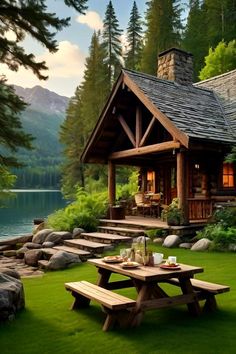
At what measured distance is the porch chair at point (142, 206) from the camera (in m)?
18.7

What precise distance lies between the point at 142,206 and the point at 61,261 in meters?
8.55

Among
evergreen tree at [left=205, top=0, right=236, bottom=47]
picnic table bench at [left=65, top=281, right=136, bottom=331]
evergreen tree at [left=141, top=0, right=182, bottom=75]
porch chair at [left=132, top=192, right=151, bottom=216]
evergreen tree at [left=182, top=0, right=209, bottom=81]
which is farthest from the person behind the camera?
evergreen tree at [left=141, top=0, right=182, bottom=75]

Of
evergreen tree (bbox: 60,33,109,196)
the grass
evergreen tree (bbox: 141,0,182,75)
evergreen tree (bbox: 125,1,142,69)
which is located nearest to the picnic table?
the grass

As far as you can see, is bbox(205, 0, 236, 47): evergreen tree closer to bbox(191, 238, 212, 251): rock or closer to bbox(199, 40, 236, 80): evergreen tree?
bbox(199, 40, 236, 80): evergreen tree

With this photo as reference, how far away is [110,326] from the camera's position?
5.46 meters

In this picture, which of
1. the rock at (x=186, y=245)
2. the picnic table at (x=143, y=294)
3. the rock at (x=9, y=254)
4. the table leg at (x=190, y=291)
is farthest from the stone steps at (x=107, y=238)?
the table leg at (x=190, y=291)

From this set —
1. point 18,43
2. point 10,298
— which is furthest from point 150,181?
point 10,298

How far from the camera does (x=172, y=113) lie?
14.7 metres

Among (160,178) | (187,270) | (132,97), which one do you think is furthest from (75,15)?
(160,178)

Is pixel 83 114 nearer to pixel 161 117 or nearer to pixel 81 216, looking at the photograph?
pixel 81 216

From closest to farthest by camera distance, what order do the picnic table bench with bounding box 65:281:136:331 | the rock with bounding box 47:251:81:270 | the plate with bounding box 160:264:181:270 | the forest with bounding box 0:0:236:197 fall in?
the picnic table bench with bounding box 65:281:136:331 < the plate with bounding box 160:264:181:270 < the rock with bounding box 47:251:81:270 < the forest with bounding box 0:0:236:197

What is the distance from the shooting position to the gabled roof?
13.9m

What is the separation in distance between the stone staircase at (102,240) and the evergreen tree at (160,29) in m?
28.2

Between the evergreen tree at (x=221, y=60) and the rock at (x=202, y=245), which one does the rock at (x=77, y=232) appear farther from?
the evergreen tree at (x=221, y=60)
